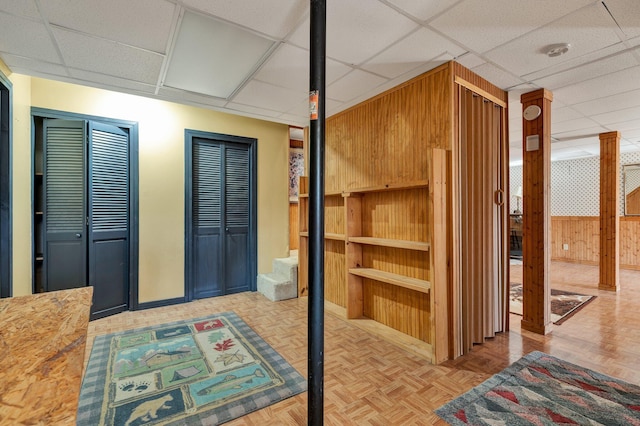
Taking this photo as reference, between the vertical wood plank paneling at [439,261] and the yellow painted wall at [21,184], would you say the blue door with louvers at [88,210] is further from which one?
the vertical wood plank paneling at [439,261]

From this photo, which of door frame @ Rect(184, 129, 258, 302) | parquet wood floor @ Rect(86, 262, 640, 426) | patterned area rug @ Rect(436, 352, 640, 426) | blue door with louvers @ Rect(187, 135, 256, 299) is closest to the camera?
patterned area rug @ Rect(436, 352, 640, 426)

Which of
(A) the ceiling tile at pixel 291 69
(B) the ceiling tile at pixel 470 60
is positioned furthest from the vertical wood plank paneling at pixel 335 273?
(B) the ceiling tile at pixel 470 60

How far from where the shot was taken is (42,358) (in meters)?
1.14

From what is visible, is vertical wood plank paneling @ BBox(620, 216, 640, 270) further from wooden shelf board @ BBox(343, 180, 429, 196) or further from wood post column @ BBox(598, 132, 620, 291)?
wooden shelf board @ BBox(343, 180, 429, 196)

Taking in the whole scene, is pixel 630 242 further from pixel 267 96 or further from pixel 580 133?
pixel 267 96

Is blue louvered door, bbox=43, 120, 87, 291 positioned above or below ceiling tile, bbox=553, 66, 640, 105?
below

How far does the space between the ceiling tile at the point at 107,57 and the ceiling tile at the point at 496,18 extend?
7.54 ft

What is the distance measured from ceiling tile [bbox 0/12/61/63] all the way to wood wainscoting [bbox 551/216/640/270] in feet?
32.3

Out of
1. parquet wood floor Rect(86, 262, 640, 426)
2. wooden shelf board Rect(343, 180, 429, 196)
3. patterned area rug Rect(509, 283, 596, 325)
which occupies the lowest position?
parquet wood floor Rect(86, 262, 640, 426)

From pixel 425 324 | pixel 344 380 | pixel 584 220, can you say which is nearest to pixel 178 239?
pixel 344 380

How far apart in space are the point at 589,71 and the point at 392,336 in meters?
3.11

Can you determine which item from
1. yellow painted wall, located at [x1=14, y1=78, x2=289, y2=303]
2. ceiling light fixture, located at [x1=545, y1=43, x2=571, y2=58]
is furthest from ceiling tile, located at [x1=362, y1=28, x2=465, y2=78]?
yellow painted wall, located at [x1=14, y1=78, x2=289, y2=303]

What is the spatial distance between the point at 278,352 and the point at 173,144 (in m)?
3.13

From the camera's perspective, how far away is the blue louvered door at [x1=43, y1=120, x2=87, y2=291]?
334 cm
